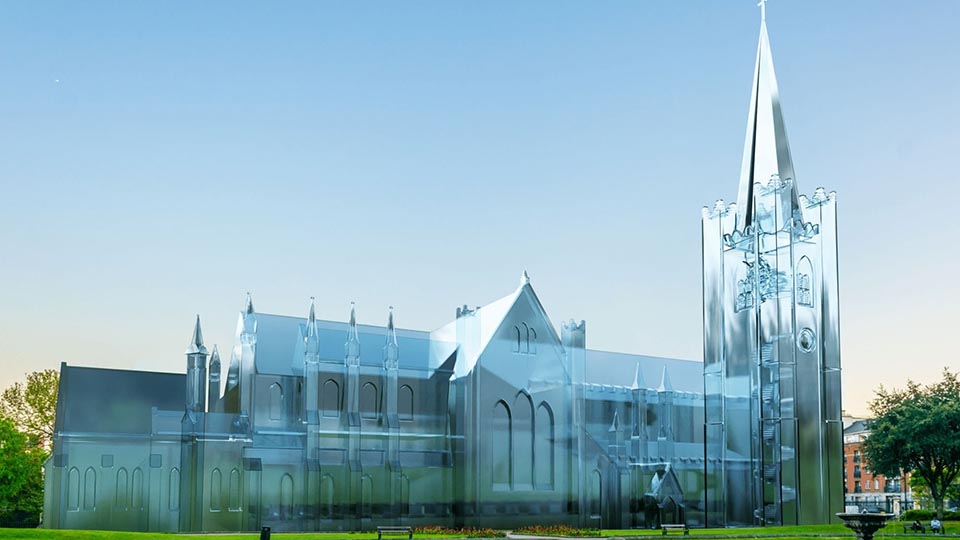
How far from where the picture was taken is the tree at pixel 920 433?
61125 millimetres

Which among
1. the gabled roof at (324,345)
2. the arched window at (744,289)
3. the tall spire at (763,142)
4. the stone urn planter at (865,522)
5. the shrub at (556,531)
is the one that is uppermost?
the tall spire at (763,142)

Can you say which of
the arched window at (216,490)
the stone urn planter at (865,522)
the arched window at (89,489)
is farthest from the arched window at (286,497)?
the stone urn planter at (865,522)

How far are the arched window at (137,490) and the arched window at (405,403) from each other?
43.4 ft

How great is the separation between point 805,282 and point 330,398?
25.6m

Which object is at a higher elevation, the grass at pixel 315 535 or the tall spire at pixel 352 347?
the tall spire at pixel 352 347

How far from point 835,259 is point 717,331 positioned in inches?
298

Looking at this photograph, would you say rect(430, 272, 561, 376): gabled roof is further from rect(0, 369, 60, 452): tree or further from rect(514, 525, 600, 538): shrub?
rect(0, 369, 60, 452): tree

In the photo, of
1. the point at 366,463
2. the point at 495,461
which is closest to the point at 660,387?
the point at 495,461

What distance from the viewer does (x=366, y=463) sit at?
5209cm

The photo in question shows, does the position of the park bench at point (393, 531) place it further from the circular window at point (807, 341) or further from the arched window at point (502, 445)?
the circular window at point (807, 341)

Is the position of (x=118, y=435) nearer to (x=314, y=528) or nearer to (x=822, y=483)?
(x=314, y=528)

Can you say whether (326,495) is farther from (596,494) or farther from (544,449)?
(596,494)

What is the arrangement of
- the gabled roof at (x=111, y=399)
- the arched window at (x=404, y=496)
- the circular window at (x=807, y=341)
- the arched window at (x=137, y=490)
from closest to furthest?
Result: the arched window at (x=137, y=490) < the gabled roof at (x=111, y=399) < the arched window at (x=404, y=496) < the circular window at (x=807, y=341)

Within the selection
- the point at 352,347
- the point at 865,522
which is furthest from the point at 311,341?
the point at 865,522
